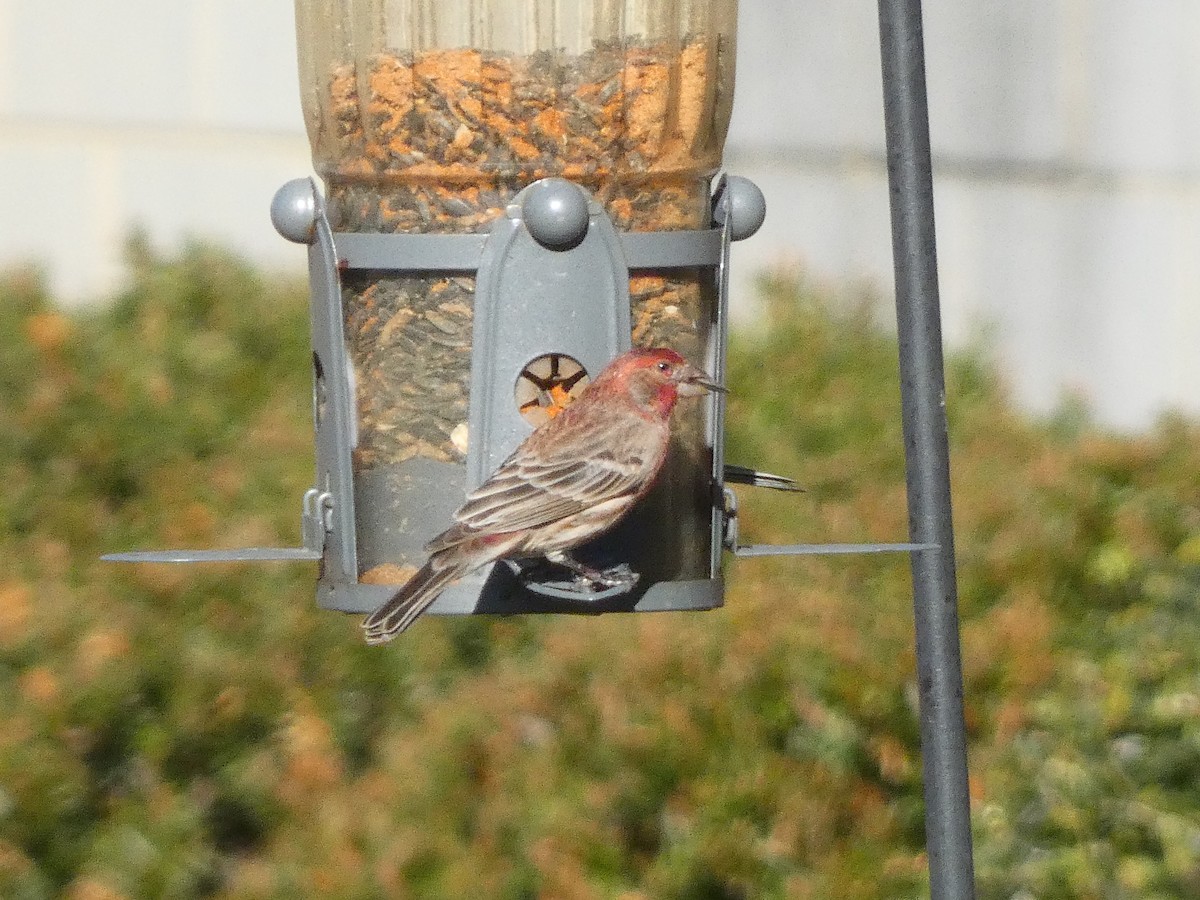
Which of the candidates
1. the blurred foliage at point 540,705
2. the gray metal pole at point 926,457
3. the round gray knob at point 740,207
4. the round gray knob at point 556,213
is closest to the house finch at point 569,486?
the round gray knob at point 556,213

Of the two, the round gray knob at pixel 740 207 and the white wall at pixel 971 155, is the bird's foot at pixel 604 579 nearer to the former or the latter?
the round gray knob at pixel 740 207

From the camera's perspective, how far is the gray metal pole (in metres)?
3.39

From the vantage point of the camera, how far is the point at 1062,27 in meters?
10.6

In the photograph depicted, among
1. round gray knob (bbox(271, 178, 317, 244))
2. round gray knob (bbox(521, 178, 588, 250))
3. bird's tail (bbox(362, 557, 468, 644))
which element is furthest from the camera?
round gray knob (bbox(271, 178, 317, 244))

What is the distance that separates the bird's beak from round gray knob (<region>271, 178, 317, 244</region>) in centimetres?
89

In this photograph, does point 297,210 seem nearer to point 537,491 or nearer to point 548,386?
point 548,386

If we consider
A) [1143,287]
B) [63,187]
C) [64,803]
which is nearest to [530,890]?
[64,803]

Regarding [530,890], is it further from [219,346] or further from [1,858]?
[219,346]

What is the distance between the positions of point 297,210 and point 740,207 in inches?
37.5

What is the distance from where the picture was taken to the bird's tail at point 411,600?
387 centimetres

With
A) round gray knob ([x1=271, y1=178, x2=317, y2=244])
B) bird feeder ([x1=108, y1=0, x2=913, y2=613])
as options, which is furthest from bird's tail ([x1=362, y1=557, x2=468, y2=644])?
round gray knob ([x1=271, y1=178, x2=317, y2=244])

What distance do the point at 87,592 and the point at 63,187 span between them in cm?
305

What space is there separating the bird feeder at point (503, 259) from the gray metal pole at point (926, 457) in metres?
0.60

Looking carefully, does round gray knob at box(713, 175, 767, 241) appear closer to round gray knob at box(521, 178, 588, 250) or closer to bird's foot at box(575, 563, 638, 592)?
round gray knob at box(521, 178, 588, 250)
